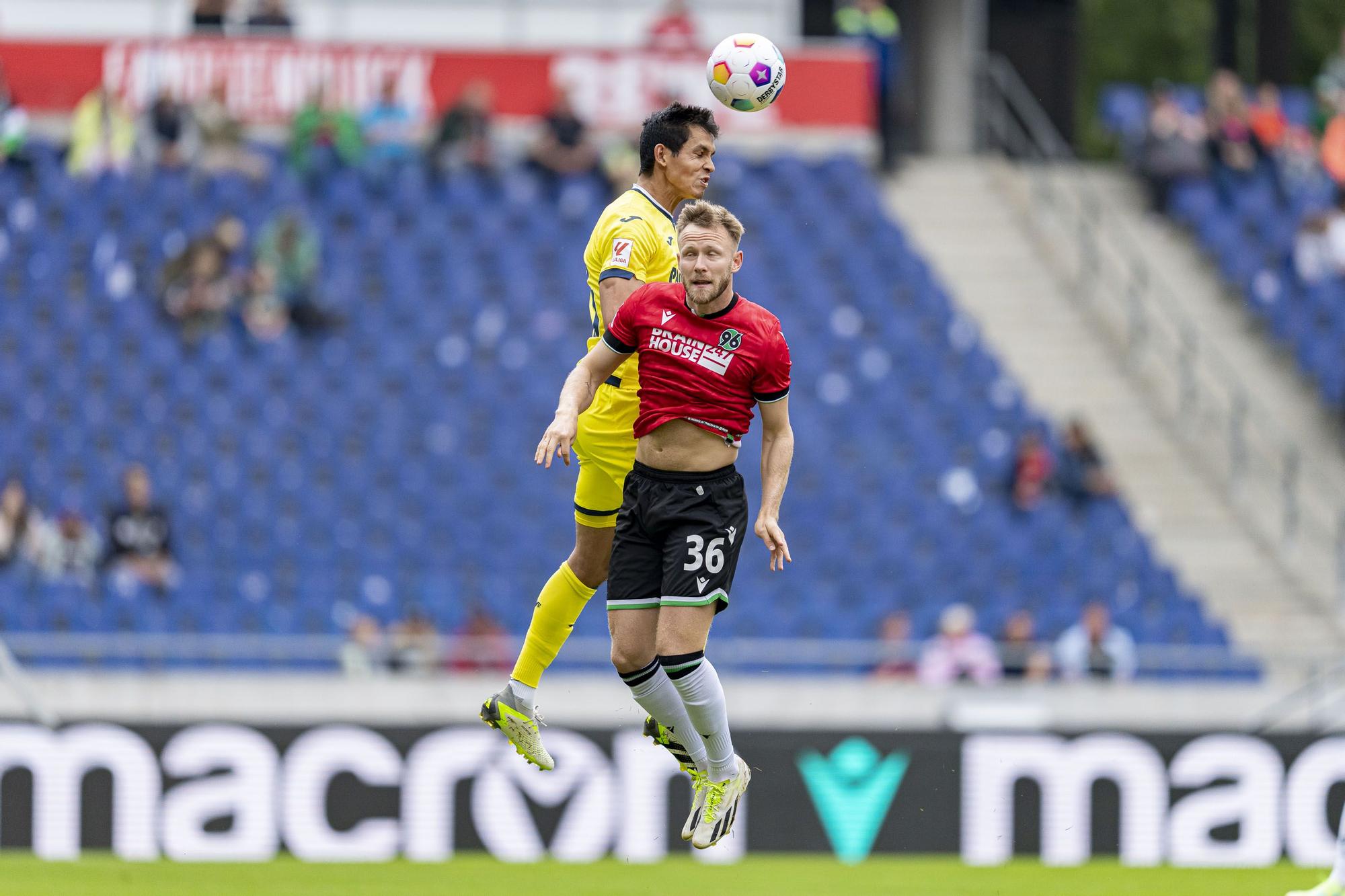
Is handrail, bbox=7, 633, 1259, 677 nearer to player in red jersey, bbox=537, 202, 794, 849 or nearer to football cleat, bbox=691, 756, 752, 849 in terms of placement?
football cleat, bbox=691, 756, 752, 849

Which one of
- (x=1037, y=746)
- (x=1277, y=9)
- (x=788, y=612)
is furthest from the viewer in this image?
(x=1277, y=9)

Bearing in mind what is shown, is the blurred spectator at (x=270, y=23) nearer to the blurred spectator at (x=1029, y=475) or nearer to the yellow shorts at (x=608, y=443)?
the blurred spectator at (x=1029, y=475)

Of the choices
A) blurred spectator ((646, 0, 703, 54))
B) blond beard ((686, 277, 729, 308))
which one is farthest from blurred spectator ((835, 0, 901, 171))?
blond beard ((686, 277, 729, 308))

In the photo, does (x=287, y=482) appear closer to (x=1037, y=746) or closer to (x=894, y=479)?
(x=894, y=479)

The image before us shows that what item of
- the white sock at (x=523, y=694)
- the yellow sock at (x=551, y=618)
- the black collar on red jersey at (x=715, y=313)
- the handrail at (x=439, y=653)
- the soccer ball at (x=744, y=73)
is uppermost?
the soccer ball at (x=744, y=73)

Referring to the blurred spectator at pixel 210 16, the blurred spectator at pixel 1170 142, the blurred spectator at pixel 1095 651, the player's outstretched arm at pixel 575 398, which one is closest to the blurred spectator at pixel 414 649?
the blurred spectator at pixel 1095 651

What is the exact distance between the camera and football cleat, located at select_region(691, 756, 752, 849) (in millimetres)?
9133

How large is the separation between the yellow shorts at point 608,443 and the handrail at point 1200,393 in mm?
12261

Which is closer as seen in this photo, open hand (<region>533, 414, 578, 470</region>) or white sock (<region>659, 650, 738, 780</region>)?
open hand (<region>533, 414, 578, 470</region>)

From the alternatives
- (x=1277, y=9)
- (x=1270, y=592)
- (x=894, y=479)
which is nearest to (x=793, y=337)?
(x=894, y=479)

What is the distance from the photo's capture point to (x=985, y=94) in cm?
2738

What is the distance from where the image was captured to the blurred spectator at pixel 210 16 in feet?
74.5

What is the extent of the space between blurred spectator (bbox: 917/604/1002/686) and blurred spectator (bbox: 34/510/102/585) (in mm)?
6720

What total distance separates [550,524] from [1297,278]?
29.8 ft
